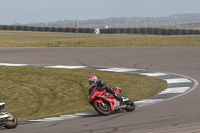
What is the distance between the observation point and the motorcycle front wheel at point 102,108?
8.75 metres

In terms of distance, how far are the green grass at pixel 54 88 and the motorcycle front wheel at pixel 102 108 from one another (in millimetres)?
983

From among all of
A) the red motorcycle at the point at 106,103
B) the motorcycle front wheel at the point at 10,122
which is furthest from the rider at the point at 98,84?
the motorcycle front wheel at the point at 10,122

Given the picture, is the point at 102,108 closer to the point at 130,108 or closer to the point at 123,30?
the point at 130,108

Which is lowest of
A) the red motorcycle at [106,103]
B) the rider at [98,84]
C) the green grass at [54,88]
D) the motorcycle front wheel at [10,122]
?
the green grass at [54,88]

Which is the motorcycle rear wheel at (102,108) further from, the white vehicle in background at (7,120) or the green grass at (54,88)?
the white vehicle in background at (7,120)

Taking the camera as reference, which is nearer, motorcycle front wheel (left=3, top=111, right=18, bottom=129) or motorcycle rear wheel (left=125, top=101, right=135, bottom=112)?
motorcycle front wheel (left=3, top=111, right=18, bottom=129)

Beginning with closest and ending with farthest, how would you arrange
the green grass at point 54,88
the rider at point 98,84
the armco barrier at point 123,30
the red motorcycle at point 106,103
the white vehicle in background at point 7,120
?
the white vehicle in background at point 7,120, the red motorcycle at point 106,103, the rider at point 98,84, the green grass at point 54,88, the armco barrier at point 123,30

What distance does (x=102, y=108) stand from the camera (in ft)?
28.9

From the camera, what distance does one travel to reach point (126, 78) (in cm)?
1477

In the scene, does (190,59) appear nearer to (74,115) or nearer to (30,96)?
(30,96)

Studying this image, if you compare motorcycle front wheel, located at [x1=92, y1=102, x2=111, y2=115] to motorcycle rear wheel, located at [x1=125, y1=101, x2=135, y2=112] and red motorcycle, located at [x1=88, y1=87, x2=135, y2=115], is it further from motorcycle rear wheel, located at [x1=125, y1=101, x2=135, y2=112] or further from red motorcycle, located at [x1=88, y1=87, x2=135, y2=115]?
motorcycle rear wheel, located at [x1=125, y1=101, x2=135, y2=112]

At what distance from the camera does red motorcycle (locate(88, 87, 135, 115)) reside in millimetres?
8852

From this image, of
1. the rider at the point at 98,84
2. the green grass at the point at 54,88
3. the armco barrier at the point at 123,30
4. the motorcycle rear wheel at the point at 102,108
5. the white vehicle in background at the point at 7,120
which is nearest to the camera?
the white vehicle in background at the point at 7,120

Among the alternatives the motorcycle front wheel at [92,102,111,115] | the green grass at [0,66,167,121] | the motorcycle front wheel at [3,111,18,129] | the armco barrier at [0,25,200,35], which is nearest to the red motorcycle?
the motorcycle front wheel at [92,102,111,115]
